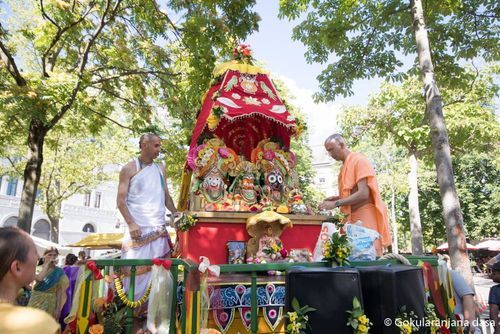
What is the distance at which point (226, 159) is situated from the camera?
613 centimetres

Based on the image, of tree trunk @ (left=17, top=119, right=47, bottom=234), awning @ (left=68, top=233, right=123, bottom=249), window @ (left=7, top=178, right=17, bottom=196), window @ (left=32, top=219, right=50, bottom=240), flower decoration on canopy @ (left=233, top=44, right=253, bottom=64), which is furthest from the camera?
window @ (left=32, top=219, right=50, bottom=240)

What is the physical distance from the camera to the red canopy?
19.5ft

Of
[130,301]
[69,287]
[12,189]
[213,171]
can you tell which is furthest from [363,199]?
[12,189]

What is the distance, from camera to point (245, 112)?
231 inches

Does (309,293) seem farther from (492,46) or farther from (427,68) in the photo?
(492,46)

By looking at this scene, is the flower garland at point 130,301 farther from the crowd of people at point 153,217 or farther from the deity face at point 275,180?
the deity face at point 275,180

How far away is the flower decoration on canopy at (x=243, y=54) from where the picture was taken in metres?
7.16

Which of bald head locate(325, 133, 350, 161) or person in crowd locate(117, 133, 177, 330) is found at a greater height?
bald head locate(325, 133, 350, 161)

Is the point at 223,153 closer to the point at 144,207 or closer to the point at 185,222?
the point at 185,222

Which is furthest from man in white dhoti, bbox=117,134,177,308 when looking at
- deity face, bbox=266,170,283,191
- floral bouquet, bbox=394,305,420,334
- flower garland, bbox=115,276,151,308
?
floral bouquet, bbox=394,305,420,334

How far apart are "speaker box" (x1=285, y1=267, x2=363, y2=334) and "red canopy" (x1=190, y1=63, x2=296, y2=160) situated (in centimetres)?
377

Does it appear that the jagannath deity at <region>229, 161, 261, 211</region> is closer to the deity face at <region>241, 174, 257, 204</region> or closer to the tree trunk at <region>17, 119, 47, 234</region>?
the deity face at <region>241, 174, 257, 204</region>

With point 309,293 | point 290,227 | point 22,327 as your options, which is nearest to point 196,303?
point 309,293

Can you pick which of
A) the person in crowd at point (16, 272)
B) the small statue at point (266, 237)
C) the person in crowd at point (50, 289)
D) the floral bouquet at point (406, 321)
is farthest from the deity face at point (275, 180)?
the person in crowd at point (16, 272)
